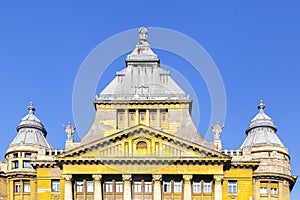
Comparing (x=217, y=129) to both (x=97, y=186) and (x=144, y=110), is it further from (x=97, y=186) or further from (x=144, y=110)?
(x=97, y=186)

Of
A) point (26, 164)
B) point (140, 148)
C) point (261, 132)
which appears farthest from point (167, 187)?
point (26, 164)

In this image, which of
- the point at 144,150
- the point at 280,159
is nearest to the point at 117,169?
the point at 144,150

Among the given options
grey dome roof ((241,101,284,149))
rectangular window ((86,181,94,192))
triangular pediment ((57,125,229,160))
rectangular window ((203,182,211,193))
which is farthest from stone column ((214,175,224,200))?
rectangular window ((86,181,94,192))

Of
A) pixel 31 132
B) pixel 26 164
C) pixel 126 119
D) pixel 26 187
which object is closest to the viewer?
pixel 26 187

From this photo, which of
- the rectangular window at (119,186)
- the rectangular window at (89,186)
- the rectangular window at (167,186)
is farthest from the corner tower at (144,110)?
the rectangular window at (119,186)

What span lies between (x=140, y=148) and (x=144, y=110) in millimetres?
8828

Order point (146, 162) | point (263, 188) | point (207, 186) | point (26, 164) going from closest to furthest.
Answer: point (146, 162)
point (207, 186)
point (263, 188)
point (26, 164)

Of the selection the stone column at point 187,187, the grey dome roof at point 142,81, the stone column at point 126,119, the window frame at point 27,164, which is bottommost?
the stone column at point 187,187

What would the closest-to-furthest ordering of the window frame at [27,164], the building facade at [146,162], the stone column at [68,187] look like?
1. the stone column at [68,187]
2. the building facade at [146,162]
3. the window frame at [27,164]

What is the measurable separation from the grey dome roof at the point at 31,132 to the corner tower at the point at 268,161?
1242 inches

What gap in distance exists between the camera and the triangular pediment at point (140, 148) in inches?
5138

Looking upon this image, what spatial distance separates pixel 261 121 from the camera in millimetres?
141125

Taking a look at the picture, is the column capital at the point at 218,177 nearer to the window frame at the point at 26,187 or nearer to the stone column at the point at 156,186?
the stone column at the point at 156,186

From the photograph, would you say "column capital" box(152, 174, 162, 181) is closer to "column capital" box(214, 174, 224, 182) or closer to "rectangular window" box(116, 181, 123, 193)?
"rectangular window" box(116, 181, 123, 193)
